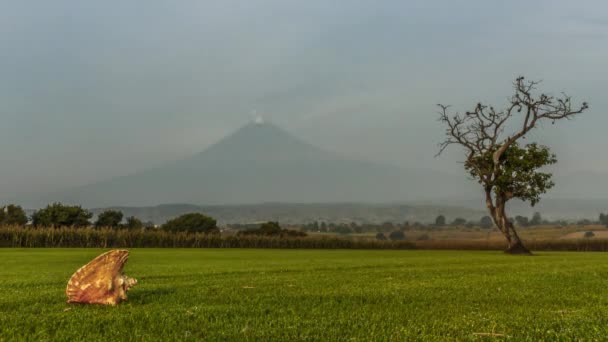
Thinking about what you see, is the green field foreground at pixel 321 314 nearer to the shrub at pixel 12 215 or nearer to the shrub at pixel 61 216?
the shrub at pixel 61 216

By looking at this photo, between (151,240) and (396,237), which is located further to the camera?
(396,237)

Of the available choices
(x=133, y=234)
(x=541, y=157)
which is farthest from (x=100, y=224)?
(x=541, y=157)

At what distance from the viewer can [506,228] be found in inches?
1451

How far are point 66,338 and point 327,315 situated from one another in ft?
9.58

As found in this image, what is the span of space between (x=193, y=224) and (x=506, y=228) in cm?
4938

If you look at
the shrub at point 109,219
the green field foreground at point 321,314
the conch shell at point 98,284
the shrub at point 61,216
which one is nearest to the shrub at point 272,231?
the shrub at point 109,219

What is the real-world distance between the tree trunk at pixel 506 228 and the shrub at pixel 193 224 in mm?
45797

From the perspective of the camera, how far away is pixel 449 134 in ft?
131

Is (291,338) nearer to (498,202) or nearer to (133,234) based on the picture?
(498,202)

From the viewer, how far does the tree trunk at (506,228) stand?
119 ft

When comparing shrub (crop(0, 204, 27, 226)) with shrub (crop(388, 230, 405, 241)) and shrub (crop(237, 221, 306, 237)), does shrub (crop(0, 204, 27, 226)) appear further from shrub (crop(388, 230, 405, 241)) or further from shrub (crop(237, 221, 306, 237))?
shrub (crop(388, 230, 405, 241))

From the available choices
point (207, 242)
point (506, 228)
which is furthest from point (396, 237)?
point (506, 228)

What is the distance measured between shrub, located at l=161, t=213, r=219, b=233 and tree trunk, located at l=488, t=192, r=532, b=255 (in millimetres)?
45797

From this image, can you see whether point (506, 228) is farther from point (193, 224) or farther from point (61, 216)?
point (61, 216)
